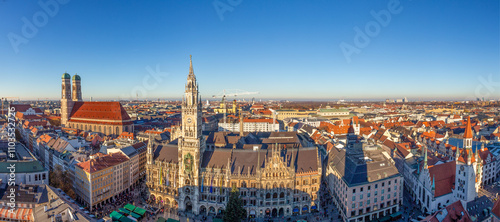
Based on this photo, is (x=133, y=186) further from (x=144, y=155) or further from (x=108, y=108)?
(x=108, y=108)

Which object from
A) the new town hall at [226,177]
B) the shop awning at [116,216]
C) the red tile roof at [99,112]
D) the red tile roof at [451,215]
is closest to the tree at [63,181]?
the shop awning at [116,216]

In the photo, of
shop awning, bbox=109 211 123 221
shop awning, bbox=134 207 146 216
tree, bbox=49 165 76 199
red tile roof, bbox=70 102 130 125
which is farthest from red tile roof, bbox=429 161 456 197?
red tile roof, bbox=70 102 130 125

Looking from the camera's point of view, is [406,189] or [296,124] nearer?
[406,189]

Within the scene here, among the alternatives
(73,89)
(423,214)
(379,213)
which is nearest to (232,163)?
(379,213)

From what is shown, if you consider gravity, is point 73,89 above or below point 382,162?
above

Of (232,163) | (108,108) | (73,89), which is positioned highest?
(73,89)

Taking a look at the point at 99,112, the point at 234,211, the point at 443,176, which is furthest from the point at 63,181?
the point at 443,176

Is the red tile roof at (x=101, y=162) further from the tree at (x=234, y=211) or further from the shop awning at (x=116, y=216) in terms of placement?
the tree at (x=234, y=211)

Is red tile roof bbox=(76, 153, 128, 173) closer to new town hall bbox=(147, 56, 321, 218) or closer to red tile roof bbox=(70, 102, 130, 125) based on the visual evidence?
new town hall bbox=(147, 56, 321, 218)

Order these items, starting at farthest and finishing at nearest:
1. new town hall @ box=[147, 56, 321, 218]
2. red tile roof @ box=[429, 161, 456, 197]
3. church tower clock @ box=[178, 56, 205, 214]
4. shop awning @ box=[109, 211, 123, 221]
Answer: church tower clock @ box=[178, 56, 205, 214] → new town hall @ box=[147, 56, 321, 218] → red tile roof @ box=[429, 161, 456, 197] → shop awning @ box=[109, 211, 123, 221]
